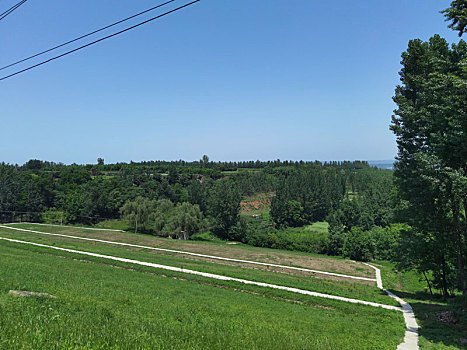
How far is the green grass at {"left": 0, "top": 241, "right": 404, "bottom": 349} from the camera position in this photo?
6.91m

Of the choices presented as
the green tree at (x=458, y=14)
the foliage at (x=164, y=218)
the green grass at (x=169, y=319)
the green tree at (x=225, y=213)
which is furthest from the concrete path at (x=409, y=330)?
the green tree at (x=225, y=213)

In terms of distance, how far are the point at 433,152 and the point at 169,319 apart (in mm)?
18689

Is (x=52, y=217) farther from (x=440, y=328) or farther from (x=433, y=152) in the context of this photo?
(x=440, y=328)

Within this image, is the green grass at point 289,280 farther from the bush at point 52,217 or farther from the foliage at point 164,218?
the bush at point 52,217

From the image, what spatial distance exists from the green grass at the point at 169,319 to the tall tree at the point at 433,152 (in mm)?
9619

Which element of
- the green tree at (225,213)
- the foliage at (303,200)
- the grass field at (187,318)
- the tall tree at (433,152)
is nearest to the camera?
the grass field at (187,318)

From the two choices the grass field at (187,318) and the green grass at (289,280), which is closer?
the grass field at (187,318)

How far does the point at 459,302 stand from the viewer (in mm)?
18297

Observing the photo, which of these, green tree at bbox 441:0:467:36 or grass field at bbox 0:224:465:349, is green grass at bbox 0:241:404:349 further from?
green tree at bbox 441:0:467:36

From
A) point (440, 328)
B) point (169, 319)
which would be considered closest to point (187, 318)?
point (169, 319)

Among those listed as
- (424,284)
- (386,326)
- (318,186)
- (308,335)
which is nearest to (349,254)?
(424,284)

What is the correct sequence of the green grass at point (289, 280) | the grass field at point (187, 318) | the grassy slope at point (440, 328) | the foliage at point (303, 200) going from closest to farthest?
the grass field at point (187, 318), the grassy slope at point (440, 328), the green grass at point (289, 280), the foliage at point (303, 200)

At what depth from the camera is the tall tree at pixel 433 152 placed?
1772 cm

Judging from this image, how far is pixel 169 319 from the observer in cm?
1123
